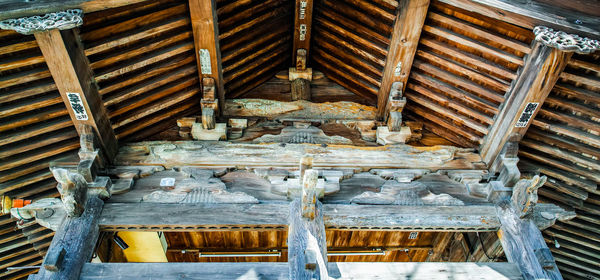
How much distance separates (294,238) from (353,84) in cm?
300

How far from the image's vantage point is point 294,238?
4.35 metres

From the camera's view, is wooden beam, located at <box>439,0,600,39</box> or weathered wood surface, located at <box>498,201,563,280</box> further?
weathered wood surface, located at <box>498,201,563,280</box>

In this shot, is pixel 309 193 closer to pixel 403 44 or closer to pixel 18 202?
pixel 403 44

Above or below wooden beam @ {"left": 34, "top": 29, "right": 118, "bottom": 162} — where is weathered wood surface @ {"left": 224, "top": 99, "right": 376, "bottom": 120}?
below

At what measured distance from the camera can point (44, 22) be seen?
3430 millimetres

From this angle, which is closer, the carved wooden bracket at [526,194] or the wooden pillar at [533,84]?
the wooden pillar at [533,84]

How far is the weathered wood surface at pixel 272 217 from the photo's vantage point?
4539 millimetres

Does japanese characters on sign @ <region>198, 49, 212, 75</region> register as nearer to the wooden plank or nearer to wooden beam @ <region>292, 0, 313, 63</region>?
wooden beam @ <region>292, 0, 313, 63</region>

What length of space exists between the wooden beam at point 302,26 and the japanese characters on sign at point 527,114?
321cm

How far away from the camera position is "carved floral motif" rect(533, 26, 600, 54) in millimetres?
3562

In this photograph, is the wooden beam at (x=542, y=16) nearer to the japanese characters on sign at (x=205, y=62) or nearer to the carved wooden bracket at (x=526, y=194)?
the carved wooden bracket at (x=526, y=194)

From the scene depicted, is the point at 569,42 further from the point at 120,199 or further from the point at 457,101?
the point at 120,199

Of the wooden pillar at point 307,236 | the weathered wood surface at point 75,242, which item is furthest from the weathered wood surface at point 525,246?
the weathered wood surface at point 75,242

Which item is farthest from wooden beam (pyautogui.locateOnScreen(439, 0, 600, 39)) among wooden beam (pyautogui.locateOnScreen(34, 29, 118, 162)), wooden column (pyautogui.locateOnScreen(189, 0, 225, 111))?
wooden beam (pyautogui.locateOnScreen(34, 29, 118, 162))
